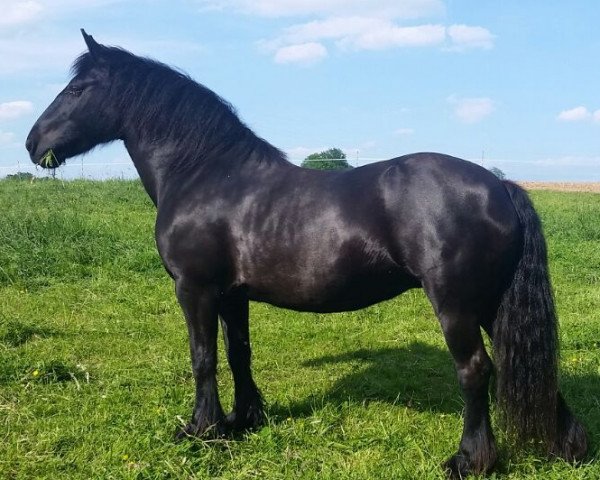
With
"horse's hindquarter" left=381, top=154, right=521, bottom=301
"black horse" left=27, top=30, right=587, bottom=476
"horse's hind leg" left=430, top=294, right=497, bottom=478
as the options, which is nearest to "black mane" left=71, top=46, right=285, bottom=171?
"black horse" left=27, top=30, right=587, bottom=476

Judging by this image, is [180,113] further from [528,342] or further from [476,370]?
[528,342]

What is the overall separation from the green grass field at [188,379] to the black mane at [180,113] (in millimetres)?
1789

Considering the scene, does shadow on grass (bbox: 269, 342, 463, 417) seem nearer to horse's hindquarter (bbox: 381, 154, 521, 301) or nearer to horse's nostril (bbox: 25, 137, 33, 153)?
horse's hindquarter (bbox: 381, 154, 521, 301)

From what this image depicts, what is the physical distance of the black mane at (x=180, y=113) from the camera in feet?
12.9

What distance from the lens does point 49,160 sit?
162 inches

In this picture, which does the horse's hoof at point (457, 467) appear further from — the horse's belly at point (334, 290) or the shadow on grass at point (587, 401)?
the horse's belly at point (334, 290)

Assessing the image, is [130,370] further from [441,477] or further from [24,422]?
[441,477]

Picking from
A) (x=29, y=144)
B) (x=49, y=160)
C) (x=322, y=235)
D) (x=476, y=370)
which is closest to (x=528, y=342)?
(x=476, y=370)

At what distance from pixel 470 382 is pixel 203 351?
1.63m

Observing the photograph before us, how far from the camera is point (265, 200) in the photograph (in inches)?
144

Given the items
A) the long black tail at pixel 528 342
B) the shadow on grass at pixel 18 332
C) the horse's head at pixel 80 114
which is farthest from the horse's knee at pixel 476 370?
the shadow on grass at pixel 18 332

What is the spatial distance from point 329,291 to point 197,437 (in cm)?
125

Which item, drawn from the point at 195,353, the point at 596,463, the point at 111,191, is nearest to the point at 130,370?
the point at 195,353

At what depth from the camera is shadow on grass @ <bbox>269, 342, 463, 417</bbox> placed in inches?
179
